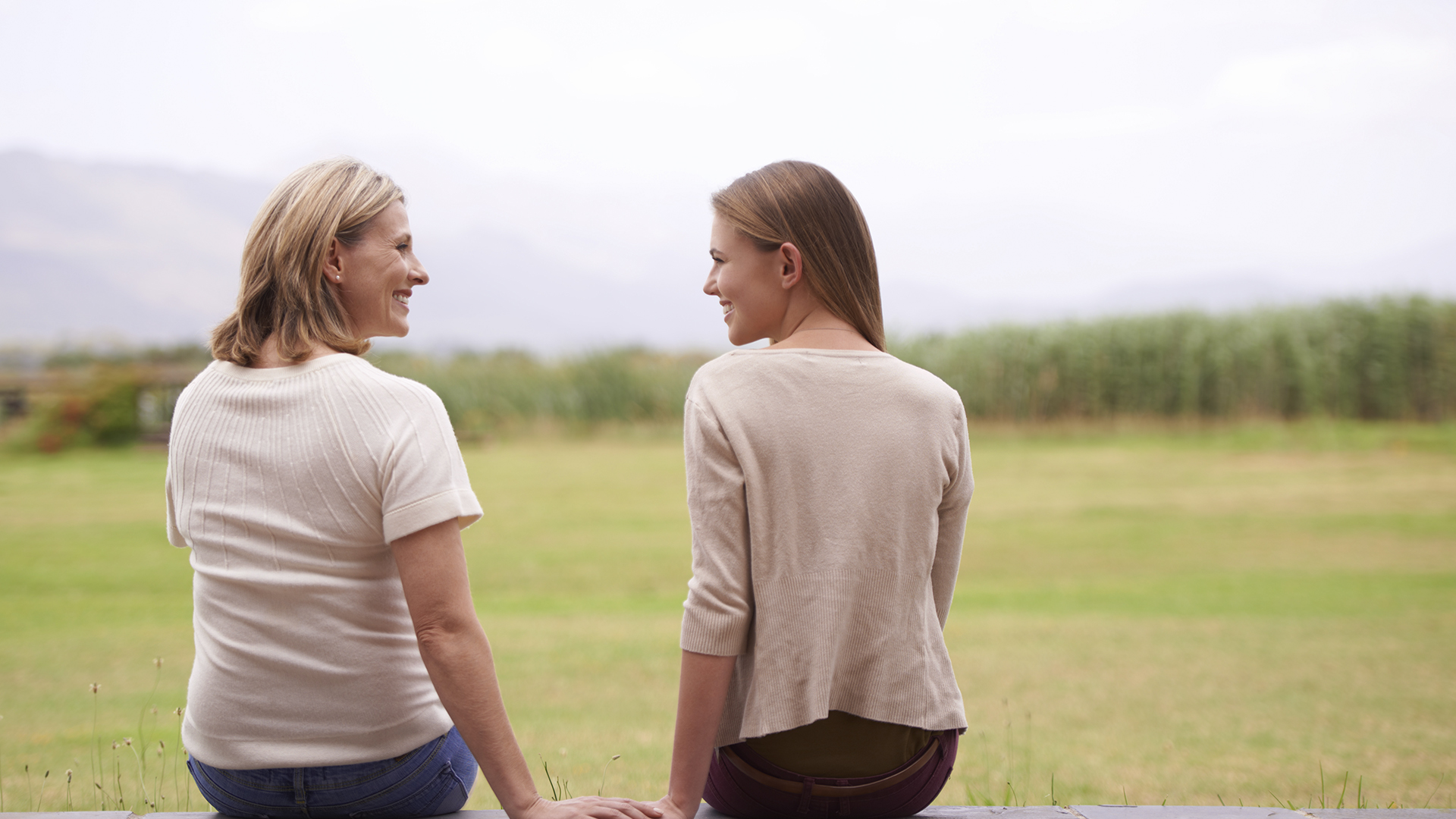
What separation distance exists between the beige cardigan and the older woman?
256mm

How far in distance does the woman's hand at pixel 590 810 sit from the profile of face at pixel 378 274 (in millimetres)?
631

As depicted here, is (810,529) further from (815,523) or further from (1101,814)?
(1101,814)

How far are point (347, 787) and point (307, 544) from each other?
324 millimetres

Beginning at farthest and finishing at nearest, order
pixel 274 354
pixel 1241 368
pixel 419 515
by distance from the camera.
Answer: pixel 1241 368
pixel 274 354
pixel 419 515

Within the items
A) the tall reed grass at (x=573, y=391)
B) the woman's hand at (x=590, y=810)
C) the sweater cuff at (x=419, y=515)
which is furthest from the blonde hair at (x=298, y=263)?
the tall reed grass at (x=573, y=391)

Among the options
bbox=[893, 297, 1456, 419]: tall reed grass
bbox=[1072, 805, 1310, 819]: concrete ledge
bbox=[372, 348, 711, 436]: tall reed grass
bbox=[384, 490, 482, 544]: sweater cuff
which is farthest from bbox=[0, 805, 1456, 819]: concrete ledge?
bbox=[372, 348, 711, 436]: tall reed grass

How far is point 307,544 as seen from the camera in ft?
4.11

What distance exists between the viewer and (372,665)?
4.25 ft

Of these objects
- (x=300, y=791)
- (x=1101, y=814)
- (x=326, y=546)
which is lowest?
(x=1101, y=814)

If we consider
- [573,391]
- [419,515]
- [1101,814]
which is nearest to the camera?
[419,515]

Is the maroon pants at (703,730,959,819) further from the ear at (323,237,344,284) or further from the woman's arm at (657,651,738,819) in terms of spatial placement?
the ear at (323,237,344,284)

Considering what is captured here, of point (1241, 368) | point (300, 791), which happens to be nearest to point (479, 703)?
point (300, 791)

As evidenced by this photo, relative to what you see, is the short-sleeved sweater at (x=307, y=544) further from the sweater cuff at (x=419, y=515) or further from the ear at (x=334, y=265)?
the ear at (x=334, y=265)

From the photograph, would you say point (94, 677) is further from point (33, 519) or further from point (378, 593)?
point (33, 519)
